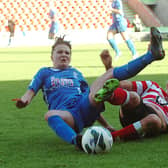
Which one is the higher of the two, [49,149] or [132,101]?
[132,101]

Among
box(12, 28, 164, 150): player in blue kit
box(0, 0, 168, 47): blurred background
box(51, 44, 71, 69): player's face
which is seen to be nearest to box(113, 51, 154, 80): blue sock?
box(12, 28, 164, 150): player in blue kit

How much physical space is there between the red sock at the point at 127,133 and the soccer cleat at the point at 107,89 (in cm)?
45

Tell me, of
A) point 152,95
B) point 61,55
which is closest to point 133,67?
point 152,95

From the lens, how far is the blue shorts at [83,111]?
4215mm

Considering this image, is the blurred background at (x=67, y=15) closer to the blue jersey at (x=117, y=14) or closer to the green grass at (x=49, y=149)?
the blue jersey at (x=117, y=14)

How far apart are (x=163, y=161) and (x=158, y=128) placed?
0.68 meters

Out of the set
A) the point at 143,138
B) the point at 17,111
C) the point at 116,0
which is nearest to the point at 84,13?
the point at 116,0

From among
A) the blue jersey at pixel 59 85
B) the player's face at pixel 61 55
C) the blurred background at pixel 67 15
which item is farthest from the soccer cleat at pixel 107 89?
the blurred background at pixel 67 15

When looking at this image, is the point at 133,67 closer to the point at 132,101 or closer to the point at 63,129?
the point at 132,101

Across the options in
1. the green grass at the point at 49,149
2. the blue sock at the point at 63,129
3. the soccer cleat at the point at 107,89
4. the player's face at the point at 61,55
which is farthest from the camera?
the player's face at the point at 61,55

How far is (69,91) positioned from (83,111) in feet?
0.88

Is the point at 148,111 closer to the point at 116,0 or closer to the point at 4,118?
the point at 4,118

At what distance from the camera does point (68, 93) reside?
4422 mm

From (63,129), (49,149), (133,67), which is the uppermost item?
(133,67)
